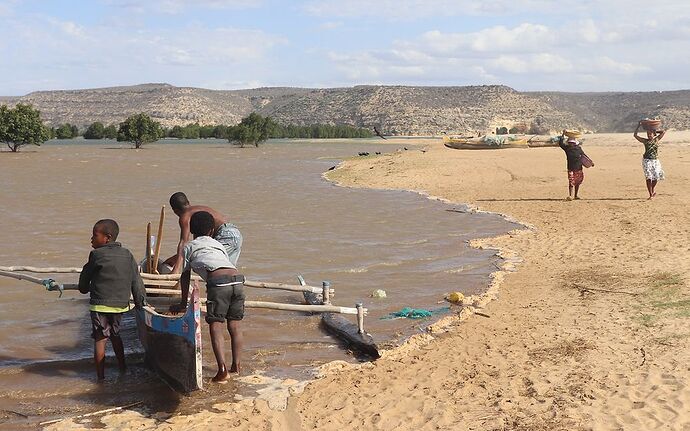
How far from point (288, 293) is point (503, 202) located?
9.98 meters

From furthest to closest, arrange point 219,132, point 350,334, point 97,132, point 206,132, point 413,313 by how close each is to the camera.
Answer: point 206,132 → point 219,132 → point 97,132 → point 413,313 → point 350,334

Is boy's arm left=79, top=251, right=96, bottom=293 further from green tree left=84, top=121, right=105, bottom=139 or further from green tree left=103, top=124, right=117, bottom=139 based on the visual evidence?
green tree left=84, top=121, right=105, bottom=139

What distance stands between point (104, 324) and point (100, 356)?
1.23 ft

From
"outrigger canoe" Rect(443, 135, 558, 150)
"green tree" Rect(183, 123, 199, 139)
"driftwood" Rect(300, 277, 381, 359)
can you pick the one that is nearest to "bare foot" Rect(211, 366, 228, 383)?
"driftwood" Rect(300, 277, 381, 359)

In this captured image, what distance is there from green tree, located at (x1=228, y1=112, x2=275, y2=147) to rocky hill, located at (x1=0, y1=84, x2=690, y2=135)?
6375 cm

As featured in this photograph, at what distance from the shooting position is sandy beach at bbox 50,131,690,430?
5.11 metres

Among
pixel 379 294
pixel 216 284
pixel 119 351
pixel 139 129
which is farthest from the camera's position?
pixel 139 129

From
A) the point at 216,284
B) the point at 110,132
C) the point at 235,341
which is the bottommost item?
the point at 235,341

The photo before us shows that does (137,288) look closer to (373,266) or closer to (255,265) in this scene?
(255,265)

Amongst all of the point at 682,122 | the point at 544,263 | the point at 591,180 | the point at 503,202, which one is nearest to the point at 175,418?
the point at 544,263

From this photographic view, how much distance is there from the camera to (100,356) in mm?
6277

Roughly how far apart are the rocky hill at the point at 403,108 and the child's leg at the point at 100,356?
11600 cm

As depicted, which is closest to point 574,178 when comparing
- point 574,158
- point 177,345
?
point 574,158

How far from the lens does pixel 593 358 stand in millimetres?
6125
